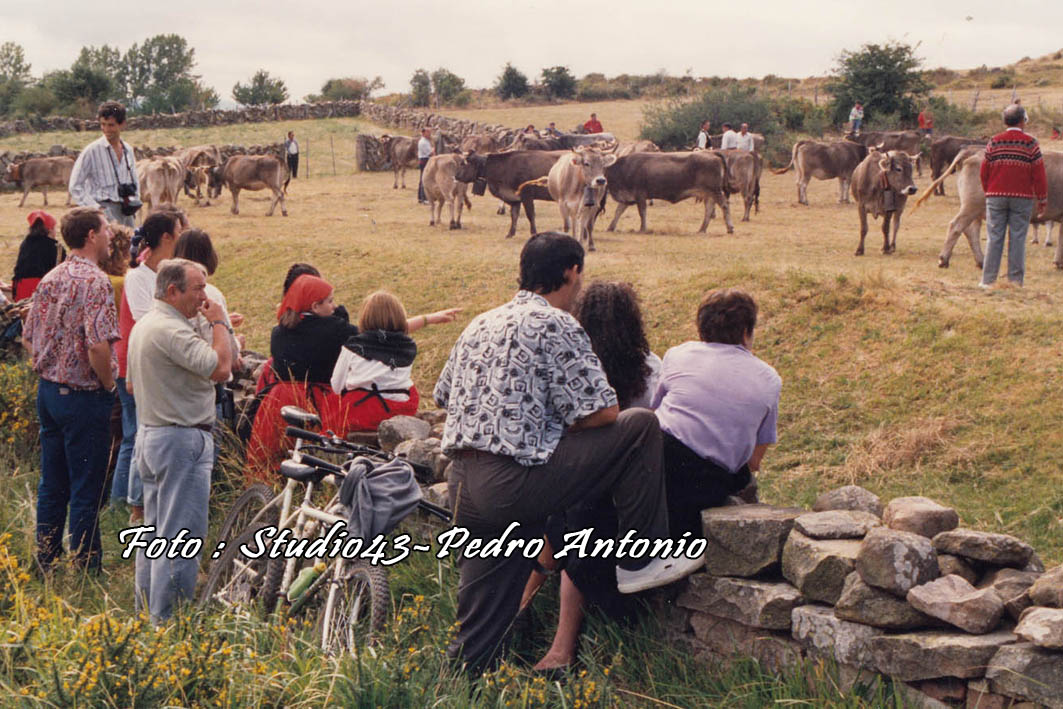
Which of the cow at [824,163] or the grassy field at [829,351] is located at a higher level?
the cow at [824,163]

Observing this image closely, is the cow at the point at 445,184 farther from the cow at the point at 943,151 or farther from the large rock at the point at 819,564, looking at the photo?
the large rock at the point at 819,564

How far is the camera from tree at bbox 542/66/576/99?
59250 mm

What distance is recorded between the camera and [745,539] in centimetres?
466

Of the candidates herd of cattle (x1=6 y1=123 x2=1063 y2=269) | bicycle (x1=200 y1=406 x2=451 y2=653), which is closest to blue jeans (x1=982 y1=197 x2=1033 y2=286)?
herd of cattle (x1=6 y1=123 x2=1063 y2=269)

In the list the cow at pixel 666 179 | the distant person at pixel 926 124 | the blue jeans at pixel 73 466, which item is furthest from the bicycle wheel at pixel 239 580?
the distant person at pixel 926 124

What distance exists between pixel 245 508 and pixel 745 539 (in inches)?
106

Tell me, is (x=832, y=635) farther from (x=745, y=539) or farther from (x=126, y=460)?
(x=126, y=460)

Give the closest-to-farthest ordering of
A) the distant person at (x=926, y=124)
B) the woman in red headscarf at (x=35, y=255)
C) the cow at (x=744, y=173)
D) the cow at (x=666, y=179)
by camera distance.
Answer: the woman in red headscarf at (x=35, y=255)
the cow at (x=666, y=179)
the cow at (x=744, y=173)
the distant person at (x=926, y=124)

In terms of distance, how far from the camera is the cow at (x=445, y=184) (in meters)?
19.7

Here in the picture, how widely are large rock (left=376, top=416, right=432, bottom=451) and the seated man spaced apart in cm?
228

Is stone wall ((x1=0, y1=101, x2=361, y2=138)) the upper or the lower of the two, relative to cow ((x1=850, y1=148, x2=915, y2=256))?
upper

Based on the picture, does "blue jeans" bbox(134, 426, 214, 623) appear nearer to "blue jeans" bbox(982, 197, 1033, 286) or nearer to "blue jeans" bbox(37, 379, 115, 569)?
"blue jeans" bbox(37, 379, 115, 569)

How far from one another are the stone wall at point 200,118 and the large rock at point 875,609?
147 ft

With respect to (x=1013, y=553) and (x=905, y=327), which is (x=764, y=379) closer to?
(x=1013, y=553)
